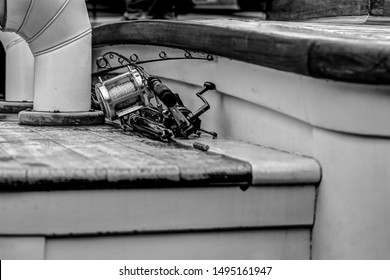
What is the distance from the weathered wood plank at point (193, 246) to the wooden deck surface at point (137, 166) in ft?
0.44

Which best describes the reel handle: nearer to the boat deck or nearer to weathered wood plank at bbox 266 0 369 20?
the boat deck

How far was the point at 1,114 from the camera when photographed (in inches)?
135

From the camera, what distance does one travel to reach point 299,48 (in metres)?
1.88

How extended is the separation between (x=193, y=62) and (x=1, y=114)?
1123mm

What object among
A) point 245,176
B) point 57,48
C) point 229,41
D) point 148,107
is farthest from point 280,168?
point 57,48

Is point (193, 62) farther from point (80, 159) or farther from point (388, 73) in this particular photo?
point (388, 73)

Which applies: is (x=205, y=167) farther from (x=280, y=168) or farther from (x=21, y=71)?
(x=21, y=71)

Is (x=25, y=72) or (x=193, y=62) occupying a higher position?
(x=193, y=62)

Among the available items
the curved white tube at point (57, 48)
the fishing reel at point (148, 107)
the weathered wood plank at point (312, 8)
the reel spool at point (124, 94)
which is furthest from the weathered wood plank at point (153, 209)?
the weathered wood plank at point (312, 8)

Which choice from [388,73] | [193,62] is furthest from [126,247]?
[193,62]

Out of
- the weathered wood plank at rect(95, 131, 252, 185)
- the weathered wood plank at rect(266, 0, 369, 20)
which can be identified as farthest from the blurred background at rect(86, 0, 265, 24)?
the weathered wood plank at rect(95, 131, 252, 185)

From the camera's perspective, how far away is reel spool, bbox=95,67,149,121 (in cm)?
271

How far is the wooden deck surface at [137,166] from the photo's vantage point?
5.50 feet

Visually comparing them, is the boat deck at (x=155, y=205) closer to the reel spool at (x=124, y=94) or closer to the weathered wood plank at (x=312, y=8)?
the reel spool at (x=124, y=94)
